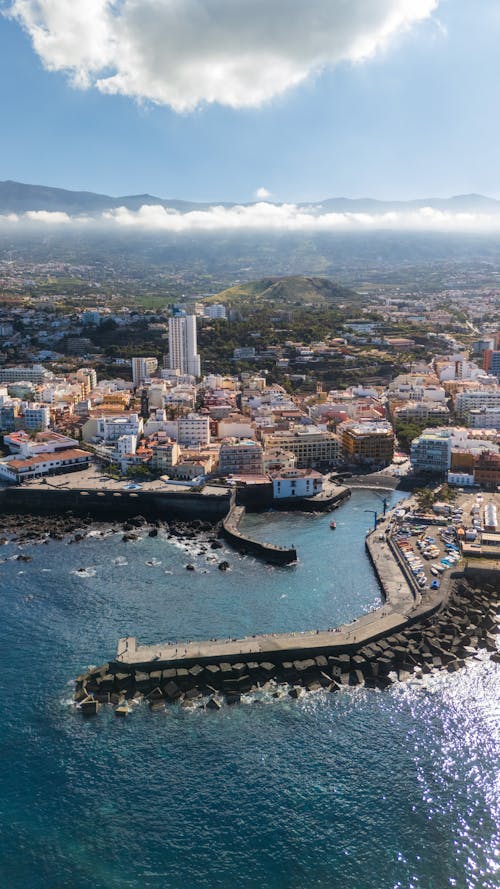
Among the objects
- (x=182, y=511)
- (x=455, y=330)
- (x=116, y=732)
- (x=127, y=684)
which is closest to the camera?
(x=116, y=732)

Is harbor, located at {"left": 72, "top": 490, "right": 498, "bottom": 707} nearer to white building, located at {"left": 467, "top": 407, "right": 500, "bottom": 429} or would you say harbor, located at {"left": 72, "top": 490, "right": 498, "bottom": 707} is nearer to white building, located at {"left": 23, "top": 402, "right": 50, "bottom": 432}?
white building, located at {"left": 467, "top": 407, "right": 500, "bottom": 429}

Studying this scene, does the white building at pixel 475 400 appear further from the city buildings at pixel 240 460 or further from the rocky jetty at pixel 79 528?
the rocky jetty at pixel 79 528

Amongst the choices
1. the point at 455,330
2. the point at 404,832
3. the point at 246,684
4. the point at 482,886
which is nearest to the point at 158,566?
the point at 246,684

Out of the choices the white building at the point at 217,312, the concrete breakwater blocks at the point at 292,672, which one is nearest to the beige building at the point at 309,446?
the concrete breakwater blocks at the point at 292,672

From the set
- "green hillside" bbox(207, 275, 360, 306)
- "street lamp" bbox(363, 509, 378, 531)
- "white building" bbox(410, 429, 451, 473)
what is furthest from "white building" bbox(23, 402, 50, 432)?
"green hillside" bbox(207, 275, 360, 306)

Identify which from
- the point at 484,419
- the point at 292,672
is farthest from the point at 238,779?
the point at 484,419

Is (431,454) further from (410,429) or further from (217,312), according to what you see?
(217,312)

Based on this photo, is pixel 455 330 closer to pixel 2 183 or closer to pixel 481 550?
pixel 481 550
